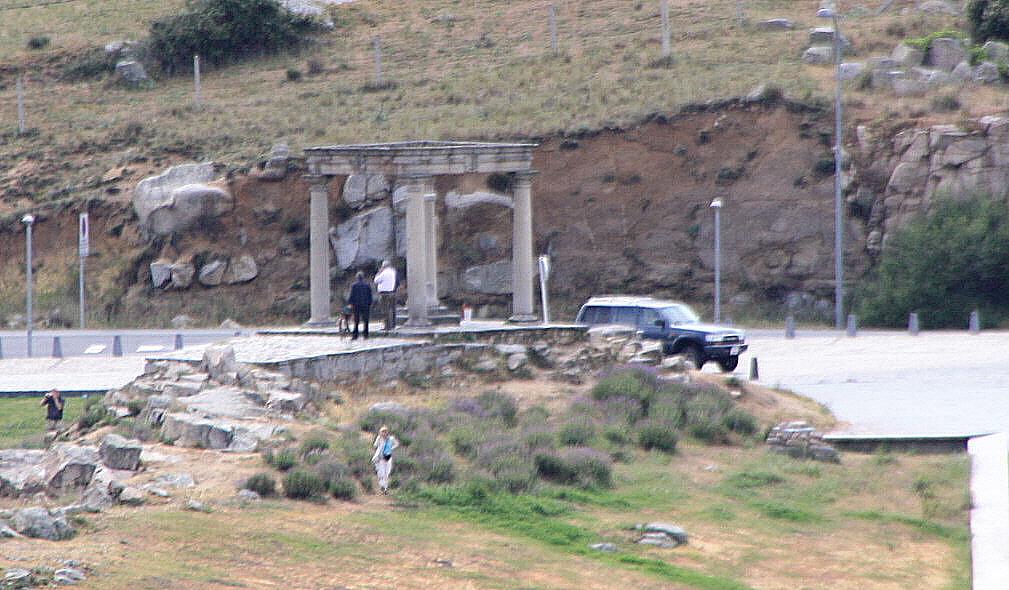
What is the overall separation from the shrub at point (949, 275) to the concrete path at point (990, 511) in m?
20.2

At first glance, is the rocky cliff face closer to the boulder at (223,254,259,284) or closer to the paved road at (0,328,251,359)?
the boulder at (223,254,259,284)

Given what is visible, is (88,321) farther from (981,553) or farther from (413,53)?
(981,553)

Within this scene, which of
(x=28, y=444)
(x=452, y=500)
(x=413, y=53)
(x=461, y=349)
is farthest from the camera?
(x=413, y=53)

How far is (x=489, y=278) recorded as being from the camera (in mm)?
50188

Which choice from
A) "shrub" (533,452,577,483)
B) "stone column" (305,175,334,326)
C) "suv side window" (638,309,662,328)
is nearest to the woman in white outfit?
"shrub" (533,452,577,483)

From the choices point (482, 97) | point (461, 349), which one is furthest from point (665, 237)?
point (461, 349)

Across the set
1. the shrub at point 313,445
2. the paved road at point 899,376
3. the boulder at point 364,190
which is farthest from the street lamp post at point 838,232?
the shrub at point 313,445

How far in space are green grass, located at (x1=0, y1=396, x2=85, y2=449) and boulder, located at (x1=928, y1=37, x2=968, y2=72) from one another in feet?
115

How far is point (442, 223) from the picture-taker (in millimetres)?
51375

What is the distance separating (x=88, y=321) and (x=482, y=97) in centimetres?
1684

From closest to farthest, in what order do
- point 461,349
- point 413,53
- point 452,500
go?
point 452,500 < point 461,349 < point 413,53

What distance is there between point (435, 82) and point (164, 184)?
12646mm

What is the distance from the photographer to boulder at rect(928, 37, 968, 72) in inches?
2160

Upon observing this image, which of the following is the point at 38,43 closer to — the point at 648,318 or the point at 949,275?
the point at 949,275
